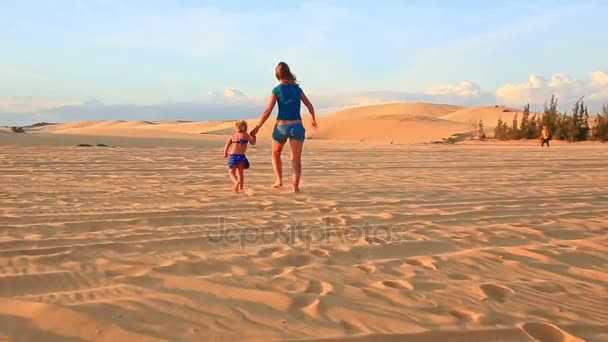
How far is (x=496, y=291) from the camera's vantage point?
120 inches

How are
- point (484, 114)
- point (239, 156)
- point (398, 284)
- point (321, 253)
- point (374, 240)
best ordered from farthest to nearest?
point (484, 114), point (239, 156), point (374, 240), point (321, 253), point (398, 284)

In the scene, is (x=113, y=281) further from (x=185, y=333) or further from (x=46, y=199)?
(x=46, y=199)

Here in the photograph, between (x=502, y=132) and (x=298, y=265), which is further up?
(x=502, y=132)

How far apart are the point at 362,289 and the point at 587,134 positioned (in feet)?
93.6

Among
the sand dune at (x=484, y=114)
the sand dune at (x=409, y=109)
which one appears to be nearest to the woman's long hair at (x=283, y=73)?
the sand dune at (x=484, y=114)

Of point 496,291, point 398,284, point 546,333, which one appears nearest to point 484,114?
point 496,291

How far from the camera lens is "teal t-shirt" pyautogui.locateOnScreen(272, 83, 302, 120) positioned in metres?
7.02

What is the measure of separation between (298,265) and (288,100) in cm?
392

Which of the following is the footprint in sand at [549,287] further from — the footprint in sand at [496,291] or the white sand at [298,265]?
the footprint in sand at [496,291]

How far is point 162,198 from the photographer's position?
591 cm

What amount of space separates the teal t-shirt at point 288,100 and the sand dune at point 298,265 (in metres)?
1.06

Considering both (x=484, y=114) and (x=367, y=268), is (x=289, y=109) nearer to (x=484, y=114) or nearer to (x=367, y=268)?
(x=367, y=268)

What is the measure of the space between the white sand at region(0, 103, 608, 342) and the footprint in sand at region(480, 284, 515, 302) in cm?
2

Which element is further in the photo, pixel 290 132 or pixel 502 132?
pixel 502 132
